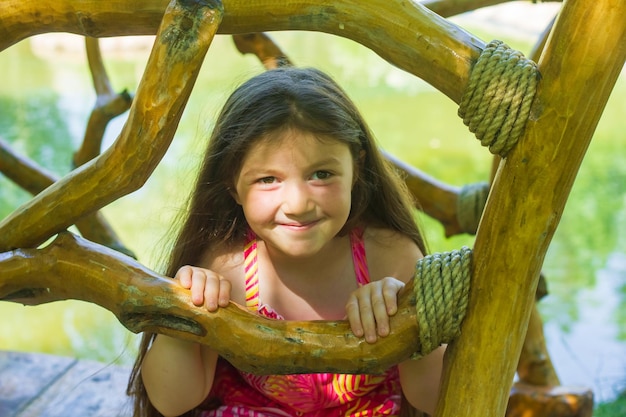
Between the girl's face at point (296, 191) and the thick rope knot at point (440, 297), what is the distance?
227 millimetres

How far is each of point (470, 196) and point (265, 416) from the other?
0.91 metres

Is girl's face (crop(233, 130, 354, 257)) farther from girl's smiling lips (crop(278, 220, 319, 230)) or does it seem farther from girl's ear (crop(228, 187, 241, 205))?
girl's ear (crop(228, 187, 241, 205))

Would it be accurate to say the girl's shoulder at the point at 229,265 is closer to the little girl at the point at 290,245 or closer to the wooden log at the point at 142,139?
the little girl at the point at 290,245

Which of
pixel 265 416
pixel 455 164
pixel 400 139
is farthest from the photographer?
pixel 400 139

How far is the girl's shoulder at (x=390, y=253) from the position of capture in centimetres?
152

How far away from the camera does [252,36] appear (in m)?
2.27

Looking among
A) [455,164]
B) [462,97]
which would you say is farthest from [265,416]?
[455,164]

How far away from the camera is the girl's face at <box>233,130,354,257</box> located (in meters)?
1.28

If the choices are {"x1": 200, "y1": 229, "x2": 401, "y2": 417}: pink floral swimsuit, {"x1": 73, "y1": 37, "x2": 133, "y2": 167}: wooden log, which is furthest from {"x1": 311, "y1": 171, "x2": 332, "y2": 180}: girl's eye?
{"x1": 73, "y1": 37, "x2": 133, "y2": 167}: wooden log

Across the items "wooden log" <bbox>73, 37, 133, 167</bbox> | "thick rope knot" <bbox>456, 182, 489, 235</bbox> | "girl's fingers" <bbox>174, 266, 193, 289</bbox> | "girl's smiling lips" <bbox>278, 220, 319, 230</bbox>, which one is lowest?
"girl's fingers" <bbox>174, 266, 193, 289</bbox>

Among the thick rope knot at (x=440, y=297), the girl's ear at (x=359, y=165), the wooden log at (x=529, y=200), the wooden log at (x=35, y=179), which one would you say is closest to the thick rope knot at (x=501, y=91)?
the wooden log at (x=529, y=200)

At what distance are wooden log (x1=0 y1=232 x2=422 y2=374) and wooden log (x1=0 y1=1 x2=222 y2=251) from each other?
0.07 metres

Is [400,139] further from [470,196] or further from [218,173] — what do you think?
[218,173]

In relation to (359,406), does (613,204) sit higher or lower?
higher
